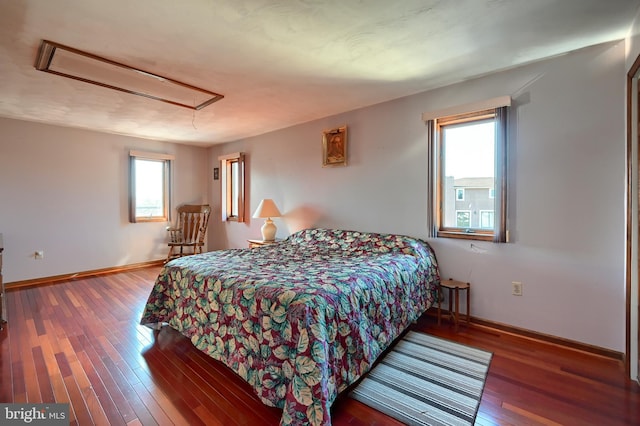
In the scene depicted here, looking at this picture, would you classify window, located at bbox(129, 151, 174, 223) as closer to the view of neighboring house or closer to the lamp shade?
the lamp shade

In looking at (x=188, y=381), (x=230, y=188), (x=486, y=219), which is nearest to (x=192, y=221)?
(x=230, y=188)

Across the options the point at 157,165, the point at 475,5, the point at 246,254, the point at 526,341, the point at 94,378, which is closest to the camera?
the point at 475,5

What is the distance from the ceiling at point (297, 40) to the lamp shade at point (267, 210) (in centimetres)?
147

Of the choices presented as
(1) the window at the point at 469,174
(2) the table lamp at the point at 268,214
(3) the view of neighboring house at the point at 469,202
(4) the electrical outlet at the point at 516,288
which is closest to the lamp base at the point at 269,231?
(2) the table lamp at the point at 268,214

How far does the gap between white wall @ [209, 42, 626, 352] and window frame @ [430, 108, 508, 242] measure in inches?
3.5

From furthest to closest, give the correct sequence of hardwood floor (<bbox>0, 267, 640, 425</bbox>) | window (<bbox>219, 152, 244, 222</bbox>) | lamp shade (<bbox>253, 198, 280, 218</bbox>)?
window (<bbox>219, 152, 244, 222</bbox>), lamp shade (<bbox>253, 198, 280, 218</bbox>), hardwood floor (<bbox>0, 267, 640, 425</bbox>)

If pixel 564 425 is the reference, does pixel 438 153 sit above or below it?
above

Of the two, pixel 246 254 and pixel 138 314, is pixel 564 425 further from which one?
pixel 138 314

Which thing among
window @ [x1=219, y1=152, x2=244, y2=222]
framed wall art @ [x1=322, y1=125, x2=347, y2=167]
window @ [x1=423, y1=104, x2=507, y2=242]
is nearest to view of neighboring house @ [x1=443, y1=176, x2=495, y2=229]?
window @ [x1=423, y1=104, x2=507, y2=242]

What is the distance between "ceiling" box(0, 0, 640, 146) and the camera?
1.69 metres

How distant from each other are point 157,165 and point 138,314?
315 centimetres

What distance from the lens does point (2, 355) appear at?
2.12 meters

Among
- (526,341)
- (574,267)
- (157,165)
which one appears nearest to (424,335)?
(526,341)

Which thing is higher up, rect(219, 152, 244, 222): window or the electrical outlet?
rect(219, 152, 244, 222): window
